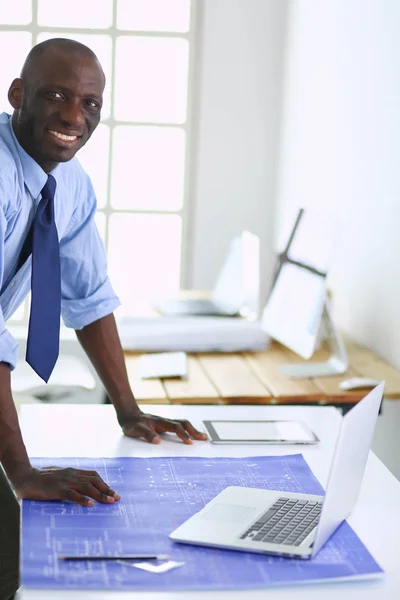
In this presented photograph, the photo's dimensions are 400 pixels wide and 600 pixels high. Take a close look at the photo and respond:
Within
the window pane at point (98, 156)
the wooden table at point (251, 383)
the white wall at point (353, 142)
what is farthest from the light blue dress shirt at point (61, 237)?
the window pane at point (98, 156)

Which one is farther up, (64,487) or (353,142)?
(353,142)

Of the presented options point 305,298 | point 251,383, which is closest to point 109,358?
point 251,383

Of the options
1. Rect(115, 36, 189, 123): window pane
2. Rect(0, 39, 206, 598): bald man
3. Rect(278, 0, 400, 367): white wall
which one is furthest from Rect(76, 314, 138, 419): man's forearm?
Rect(115, 36, 189, 123): window pane

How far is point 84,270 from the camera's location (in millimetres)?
2174

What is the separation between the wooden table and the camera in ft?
8.97

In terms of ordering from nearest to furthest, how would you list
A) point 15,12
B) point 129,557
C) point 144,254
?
1. point 129,557
2. point 15,12
3. point 144,254

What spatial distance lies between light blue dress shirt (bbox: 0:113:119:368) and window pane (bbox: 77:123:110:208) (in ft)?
7.11

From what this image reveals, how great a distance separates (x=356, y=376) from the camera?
2.99 metres

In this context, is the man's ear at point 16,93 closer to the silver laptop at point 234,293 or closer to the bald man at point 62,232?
the bald man at point 62,232

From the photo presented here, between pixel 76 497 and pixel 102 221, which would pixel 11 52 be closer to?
pixel 102 221

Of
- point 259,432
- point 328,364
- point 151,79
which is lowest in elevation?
point 328,364

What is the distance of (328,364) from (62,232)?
127cm

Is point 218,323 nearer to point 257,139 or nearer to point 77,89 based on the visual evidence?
point 257,139

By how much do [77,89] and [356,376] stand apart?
4.89 feet
